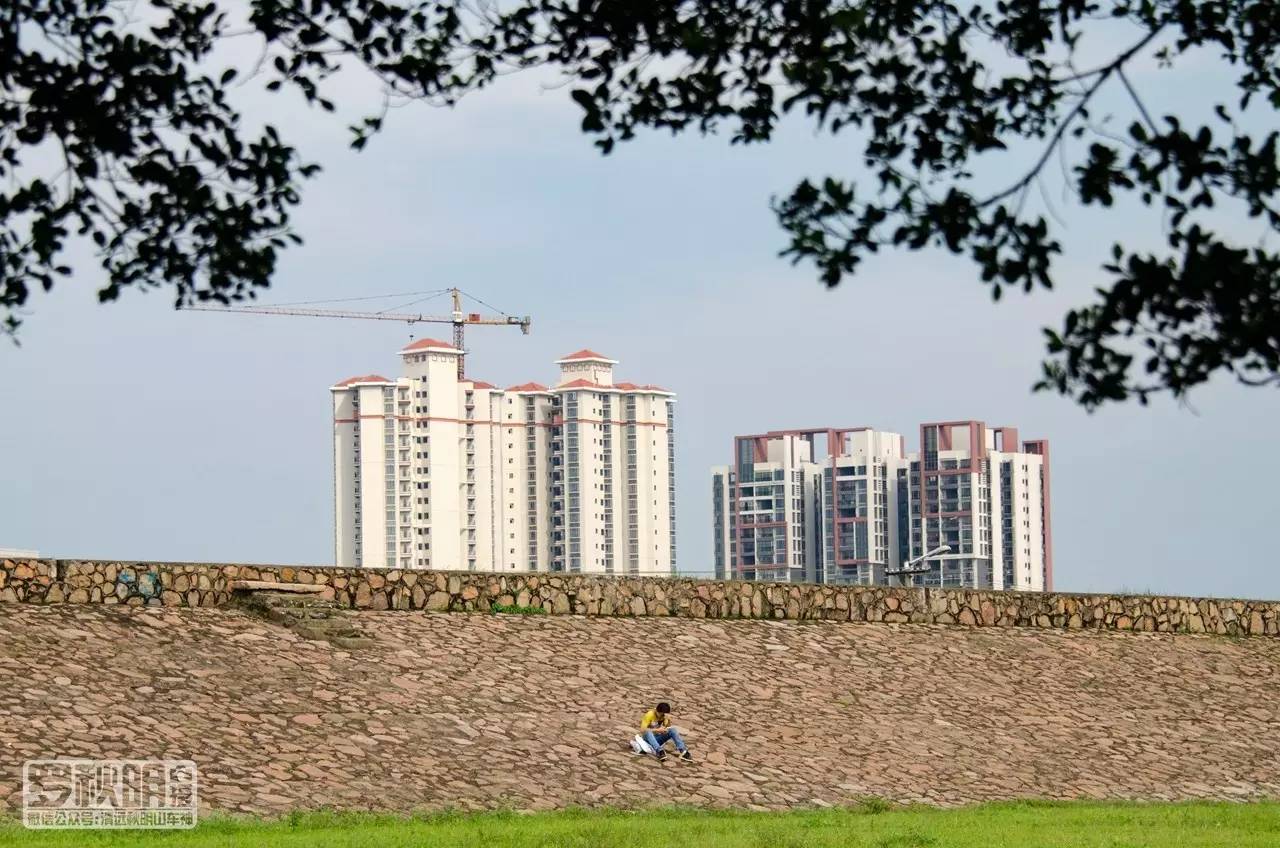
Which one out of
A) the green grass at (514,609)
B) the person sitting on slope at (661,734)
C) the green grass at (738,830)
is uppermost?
the green grass at (514,609)

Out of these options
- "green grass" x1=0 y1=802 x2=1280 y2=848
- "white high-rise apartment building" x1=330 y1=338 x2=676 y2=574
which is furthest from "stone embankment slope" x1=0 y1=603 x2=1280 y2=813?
"white high-rise apartment building" x1=330 y1=338 x2=676 y2=574

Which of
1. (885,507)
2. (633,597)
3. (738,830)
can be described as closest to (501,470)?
(885,507)

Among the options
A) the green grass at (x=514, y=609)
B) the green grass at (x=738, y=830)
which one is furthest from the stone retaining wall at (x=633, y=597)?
the green grass at (x=738, y=830)

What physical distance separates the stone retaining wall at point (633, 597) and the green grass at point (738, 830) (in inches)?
256

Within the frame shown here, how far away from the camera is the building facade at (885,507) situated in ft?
440

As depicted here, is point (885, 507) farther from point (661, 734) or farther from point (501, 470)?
point (661, 734)

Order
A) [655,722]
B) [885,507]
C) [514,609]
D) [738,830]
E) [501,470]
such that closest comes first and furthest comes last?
[738,830]
[655,722]
[514,609]
[501,470]
[885,507]

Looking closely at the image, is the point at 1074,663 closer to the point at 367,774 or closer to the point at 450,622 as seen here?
the point at 450,622

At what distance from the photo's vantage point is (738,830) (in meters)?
15.8

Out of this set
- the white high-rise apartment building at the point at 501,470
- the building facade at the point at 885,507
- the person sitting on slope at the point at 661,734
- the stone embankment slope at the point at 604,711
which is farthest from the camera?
the building facade at the point at 885,507

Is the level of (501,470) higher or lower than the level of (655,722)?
higher

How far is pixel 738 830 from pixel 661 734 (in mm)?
3680

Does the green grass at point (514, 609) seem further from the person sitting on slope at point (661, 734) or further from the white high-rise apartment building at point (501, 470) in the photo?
the white high-rise apartment building at point (501, 470)

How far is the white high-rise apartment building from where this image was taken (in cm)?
11525
